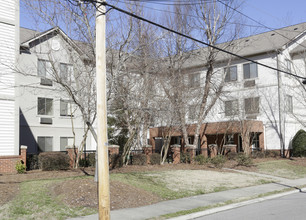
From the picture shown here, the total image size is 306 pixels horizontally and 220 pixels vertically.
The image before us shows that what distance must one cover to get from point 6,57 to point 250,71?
20.6m

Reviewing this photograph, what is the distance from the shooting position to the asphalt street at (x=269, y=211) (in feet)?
31.1

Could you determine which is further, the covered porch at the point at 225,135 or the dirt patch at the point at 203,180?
the covered porch at the point at 225,135

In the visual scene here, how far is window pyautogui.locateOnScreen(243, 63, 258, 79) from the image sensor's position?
3103 cm

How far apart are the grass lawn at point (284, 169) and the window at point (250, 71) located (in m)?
9.10

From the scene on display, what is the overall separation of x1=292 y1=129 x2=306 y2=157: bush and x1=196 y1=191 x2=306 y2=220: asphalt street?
56.5ft

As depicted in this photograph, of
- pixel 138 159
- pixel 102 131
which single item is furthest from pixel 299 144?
pixel 102 131

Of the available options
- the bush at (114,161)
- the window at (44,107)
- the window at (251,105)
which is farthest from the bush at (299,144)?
the window at (44,107)

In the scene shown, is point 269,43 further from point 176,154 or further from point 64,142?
point 64,142

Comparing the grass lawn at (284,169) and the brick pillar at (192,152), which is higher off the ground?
the brick pillar at (192,152)

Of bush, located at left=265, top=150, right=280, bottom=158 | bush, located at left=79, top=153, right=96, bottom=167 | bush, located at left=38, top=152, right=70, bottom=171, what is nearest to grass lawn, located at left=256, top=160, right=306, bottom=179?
bush, located at left=265, top=150, right=280, bottom=158

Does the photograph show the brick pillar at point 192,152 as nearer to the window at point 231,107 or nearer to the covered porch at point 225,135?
the covered porch at point 225,135

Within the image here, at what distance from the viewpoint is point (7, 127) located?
18.2 meters

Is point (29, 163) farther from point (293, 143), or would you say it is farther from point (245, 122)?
point (293, 143)

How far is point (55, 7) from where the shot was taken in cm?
1434
